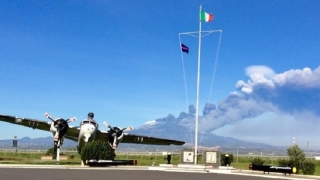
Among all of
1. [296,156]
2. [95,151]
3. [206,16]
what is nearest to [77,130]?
[95,151]

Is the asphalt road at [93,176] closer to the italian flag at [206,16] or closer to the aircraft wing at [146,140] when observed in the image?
the italian flag at [206,16]

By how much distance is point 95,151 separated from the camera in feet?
117

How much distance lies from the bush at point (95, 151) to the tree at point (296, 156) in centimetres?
1577

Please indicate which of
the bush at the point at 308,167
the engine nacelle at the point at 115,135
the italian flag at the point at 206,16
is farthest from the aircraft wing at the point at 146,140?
the bush at the point at 308,167

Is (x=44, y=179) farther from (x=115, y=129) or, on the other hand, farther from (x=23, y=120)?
(x=23, y=120)

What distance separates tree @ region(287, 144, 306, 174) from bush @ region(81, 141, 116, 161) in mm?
15772

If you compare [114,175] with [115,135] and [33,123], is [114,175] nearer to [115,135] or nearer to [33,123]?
[115,135]

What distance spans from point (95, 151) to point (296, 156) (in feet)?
55.7

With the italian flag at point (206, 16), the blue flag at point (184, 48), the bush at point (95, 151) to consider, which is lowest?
the bush at point (95, 151)

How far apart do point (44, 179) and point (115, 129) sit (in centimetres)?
2779

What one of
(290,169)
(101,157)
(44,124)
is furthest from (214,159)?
(44,124)

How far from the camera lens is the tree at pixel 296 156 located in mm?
32500

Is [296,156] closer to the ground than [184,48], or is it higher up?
closer to the ground

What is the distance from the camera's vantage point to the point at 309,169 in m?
32.0
